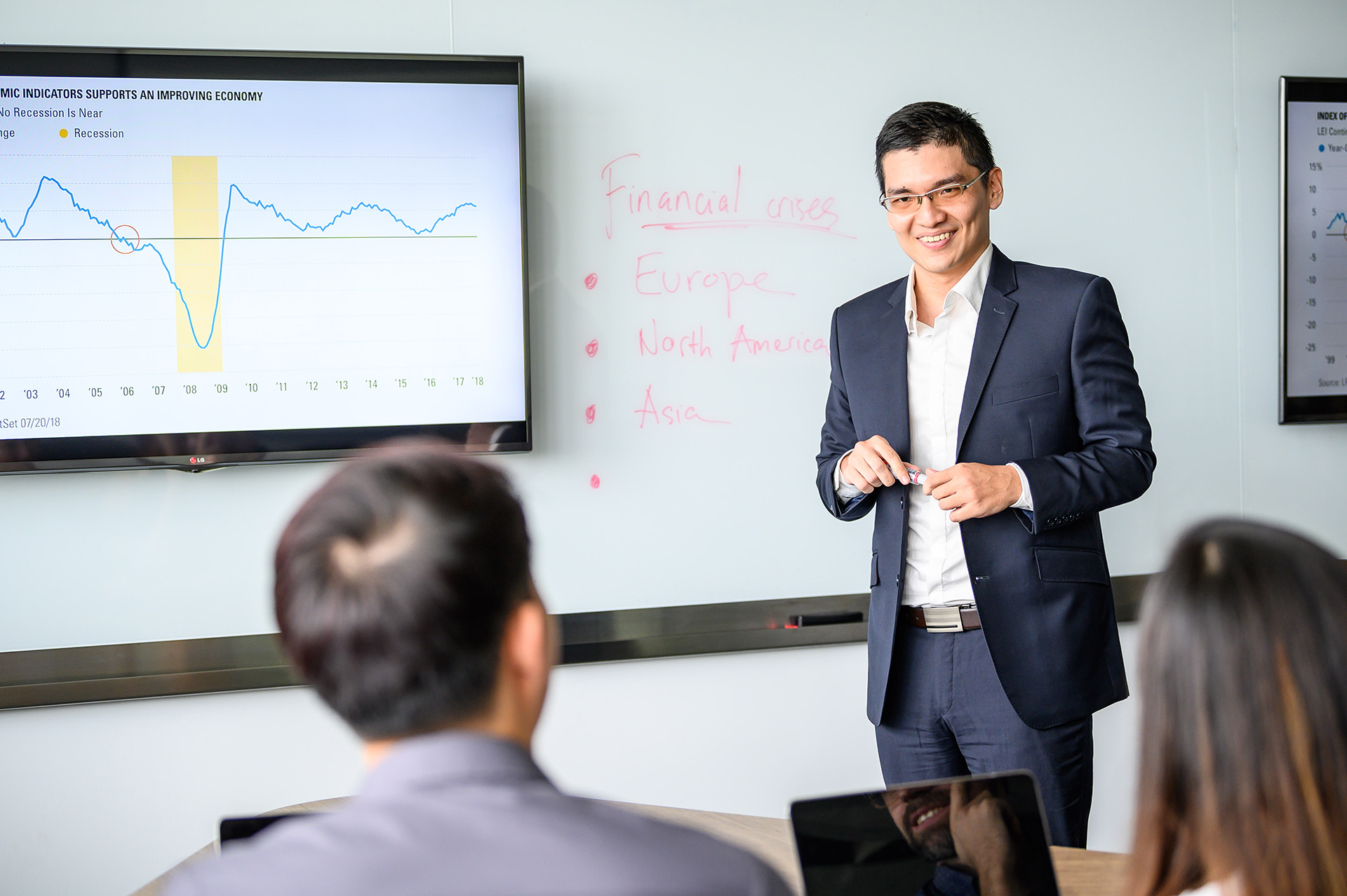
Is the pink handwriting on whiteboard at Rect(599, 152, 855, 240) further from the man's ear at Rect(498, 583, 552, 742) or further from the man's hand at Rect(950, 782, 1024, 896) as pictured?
the man's ear at Rect(498, 583, 552, 742)

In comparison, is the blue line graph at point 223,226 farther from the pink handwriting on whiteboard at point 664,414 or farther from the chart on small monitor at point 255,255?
the pink handwriting on whiteboard at point 664,414

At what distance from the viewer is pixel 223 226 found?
7.18 feet

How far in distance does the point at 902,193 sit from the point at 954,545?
0.68m

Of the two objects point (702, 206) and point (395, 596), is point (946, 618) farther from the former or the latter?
point (395, 596)

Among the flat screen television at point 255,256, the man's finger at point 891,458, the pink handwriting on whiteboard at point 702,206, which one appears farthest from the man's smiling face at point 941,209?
the flat screen television at point 255,256

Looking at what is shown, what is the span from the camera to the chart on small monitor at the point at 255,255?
2125 mm

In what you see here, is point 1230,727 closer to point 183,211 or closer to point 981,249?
point 981,249

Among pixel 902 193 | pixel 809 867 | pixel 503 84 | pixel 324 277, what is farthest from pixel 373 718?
pixel 503 84

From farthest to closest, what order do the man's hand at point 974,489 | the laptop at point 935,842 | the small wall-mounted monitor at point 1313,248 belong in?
1. the small wall-mounted monitor at point 1313,248
2. the man's hand at point 974,489
3. the laptop at point 935,842

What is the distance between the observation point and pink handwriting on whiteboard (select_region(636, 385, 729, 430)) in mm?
2424

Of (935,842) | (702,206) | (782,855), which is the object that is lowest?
(782,855)

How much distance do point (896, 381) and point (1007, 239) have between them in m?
0.87

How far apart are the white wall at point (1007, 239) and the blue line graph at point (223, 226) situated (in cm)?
30

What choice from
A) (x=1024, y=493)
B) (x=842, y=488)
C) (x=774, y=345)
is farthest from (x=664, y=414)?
(x=1024, y=493)
